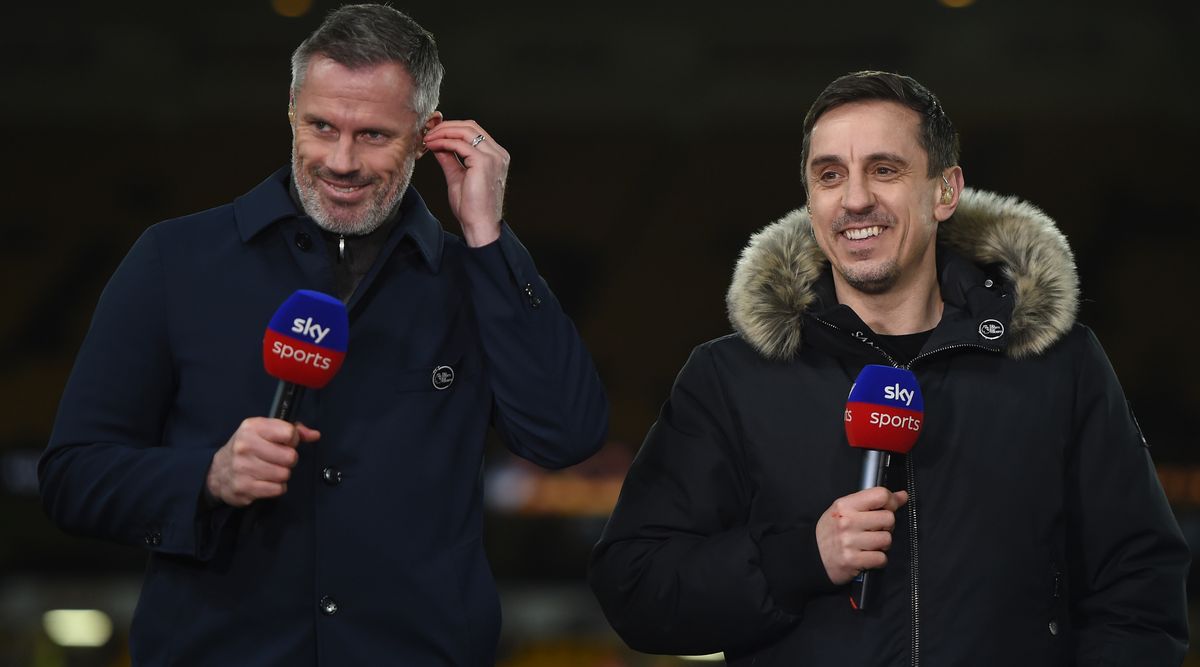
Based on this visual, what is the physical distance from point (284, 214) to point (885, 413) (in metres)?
0.79

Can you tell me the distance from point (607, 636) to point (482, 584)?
5.17 meters

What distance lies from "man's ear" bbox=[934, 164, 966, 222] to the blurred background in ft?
22.6

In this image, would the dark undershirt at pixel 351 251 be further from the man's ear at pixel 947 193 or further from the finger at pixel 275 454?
the man's ear at pixel 947 193

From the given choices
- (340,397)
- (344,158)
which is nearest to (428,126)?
(344,158)

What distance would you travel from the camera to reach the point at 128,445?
1.71m

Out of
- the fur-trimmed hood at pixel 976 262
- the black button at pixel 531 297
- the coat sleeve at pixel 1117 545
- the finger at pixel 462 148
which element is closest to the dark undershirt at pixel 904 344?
the fur-trimmed hood at pixel 976 262

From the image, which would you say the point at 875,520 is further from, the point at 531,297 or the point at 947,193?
the point at 947,193

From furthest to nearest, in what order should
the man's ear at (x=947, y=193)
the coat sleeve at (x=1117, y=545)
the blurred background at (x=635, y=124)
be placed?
the blurred background at (x=635, y=124), the man's ear at (x=947, y=193), the coat sleeve at (x=1117, y=545)

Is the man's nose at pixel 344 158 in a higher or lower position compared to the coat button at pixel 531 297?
higher

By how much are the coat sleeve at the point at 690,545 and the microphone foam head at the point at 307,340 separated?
58 centimetres

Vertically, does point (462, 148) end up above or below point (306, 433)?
above

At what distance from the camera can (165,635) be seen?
1.72m

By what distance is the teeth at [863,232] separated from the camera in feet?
6.61

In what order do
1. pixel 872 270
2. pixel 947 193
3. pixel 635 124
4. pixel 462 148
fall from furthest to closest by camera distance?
pixel 635 124
pixel 947 193
pixel 872 270
pixel 462 148
